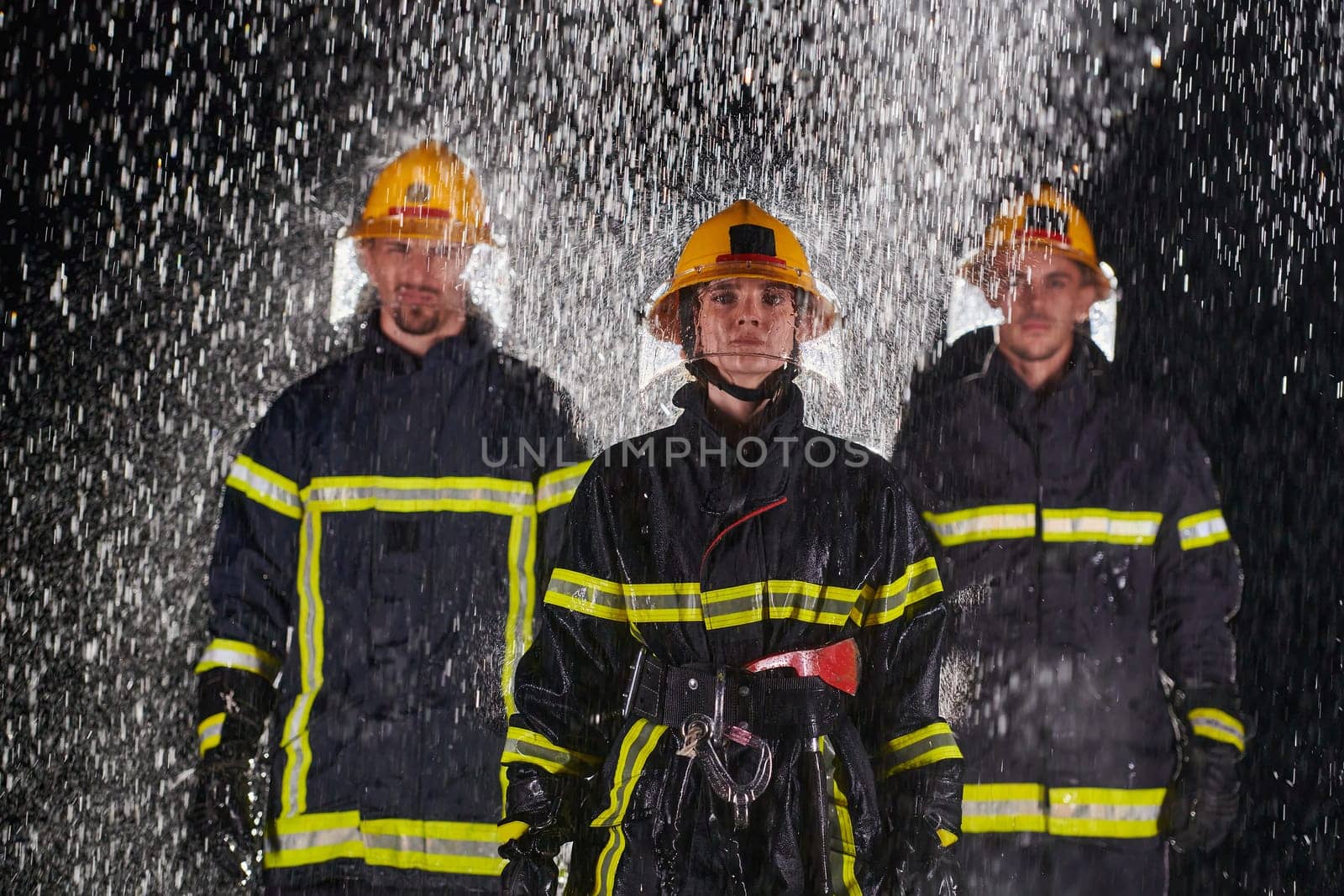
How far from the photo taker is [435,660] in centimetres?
332

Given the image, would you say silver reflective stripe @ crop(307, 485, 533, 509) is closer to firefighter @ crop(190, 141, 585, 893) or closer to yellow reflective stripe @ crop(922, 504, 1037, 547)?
firefighter @ crop(190, 141, 585, 893)

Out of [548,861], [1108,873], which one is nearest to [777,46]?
[1108,873]

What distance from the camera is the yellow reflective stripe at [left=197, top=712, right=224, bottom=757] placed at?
3.16 m

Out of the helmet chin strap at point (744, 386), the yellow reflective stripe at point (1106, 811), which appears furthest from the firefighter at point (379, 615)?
the yellow reflective stripe at point (1106, 811)

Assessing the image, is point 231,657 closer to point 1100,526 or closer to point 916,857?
point 916,857

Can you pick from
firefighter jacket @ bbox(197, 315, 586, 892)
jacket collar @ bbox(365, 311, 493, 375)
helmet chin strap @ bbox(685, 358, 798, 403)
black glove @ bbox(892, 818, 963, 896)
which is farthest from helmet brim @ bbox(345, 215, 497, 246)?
black glove @ bbox(892, 818, 963, 896)

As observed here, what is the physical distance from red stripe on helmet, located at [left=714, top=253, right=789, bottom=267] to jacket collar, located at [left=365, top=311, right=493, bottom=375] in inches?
35.2

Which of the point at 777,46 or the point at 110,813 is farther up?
the point at 777,46

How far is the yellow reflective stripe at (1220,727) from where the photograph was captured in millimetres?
3416

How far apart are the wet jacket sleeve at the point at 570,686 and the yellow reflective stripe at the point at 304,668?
883mm

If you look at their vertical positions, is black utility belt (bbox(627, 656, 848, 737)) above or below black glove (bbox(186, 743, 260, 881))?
above

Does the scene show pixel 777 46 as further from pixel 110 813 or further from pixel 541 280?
pixel 110 813

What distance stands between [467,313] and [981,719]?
6.19 ft

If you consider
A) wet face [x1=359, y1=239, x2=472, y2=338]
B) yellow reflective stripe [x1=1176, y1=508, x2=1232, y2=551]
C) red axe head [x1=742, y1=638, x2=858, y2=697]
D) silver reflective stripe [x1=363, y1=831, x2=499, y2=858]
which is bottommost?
silver reflective stripe [x1=363, y1=831, x2=499, y2=858]
